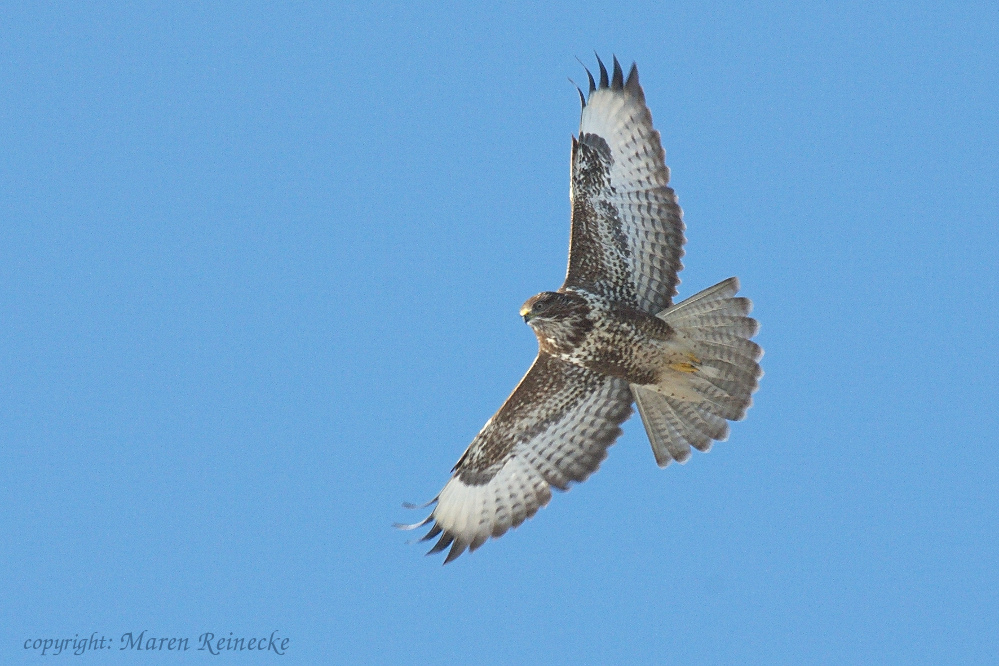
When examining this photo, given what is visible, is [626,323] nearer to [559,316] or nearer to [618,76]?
[559,316]

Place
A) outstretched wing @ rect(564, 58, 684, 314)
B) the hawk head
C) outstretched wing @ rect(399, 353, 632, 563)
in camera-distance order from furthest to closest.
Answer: outstretched wing @ rect(399, 353, 632, 563), outstretched wing @ rect(564, 58, 684, 314), the hawk head

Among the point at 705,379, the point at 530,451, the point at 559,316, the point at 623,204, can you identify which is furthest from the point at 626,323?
the point at 530,451

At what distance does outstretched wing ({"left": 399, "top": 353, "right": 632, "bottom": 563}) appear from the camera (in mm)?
10438

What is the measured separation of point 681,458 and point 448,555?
204 centimetres

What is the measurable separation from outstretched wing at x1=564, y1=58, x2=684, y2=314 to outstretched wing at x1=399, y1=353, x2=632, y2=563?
0.89 metres

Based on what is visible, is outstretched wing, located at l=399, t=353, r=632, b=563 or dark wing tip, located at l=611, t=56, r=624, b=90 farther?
outstretched wing, located at l=399, t=353, r=632, b=563

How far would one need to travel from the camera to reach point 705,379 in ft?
32.9

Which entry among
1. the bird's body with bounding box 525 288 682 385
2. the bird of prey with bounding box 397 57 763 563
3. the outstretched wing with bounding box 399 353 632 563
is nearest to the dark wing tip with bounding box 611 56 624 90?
the bird of prey with bounding box 397 57 763 563

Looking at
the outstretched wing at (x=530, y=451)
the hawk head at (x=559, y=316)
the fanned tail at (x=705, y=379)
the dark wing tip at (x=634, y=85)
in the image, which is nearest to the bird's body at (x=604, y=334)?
the hawk head at (x=559, y=316)

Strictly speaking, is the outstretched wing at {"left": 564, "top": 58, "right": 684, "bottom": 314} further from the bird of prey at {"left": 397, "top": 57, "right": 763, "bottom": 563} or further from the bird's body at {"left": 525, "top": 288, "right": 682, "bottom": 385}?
the bird's body at {"left": 525, "top": 288, "right": 682, "bottom": 385}

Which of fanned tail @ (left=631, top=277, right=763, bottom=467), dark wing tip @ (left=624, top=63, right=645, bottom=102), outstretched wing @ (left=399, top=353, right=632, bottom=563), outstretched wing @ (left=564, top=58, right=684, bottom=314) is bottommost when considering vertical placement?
fanned tail @ (left=631, top=277, right=763, bottom=467)

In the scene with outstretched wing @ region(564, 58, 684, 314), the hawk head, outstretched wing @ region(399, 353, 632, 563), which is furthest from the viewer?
outstretched wing @ region(399, 353, 632, 563)

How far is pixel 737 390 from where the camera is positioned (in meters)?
10.0

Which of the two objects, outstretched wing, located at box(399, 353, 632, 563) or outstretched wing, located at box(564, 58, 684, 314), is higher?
outstretched wing, located at box(564, 58, 684, 314)
